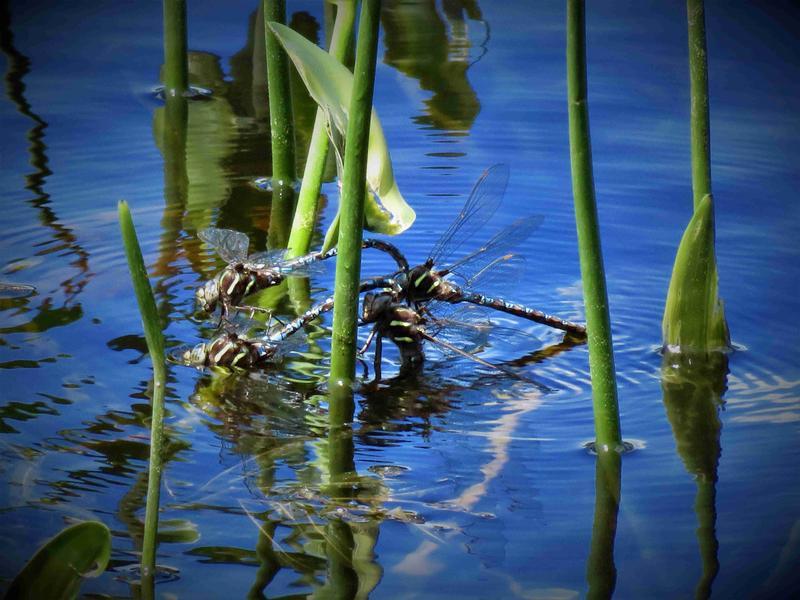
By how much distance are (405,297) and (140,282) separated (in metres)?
1.38

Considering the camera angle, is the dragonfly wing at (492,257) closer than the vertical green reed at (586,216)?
No

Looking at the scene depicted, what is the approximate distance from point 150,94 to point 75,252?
1.74 m

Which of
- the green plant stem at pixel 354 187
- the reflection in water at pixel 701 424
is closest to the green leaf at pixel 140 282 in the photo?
the green plant stem at pixel 354 187

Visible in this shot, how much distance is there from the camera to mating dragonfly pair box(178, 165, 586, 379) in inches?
106

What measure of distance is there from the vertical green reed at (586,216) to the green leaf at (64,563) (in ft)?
3.04

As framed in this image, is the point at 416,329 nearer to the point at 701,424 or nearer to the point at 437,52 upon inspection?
the point at 701,424

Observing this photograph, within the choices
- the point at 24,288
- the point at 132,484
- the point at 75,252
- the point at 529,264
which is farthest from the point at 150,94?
the point at 132,484

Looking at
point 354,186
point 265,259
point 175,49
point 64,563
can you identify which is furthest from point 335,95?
point 175,49

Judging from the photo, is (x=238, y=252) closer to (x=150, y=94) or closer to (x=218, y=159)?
(x=218, y=159)

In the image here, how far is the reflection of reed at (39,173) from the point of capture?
3188mm

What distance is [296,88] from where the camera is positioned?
191 inches

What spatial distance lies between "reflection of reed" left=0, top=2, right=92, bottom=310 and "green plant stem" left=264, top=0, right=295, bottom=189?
2.33 ft

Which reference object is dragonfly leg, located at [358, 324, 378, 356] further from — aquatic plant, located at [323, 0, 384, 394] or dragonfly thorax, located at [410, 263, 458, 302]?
aquatic plant, located at [323, 0, 384, 394]

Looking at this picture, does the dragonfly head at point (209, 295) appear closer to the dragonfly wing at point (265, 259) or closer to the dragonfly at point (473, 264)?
the dragonfly wing at point (265, 259)
